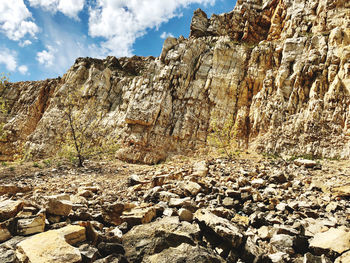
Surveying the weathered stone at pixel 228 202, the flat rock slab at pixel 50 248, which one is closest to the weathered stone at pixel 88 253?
the flat rock slab at pixel 50 248

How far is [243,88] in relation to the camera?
69.6 ft

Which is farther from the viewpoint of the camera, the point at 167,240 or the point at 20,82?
the point at 20,82

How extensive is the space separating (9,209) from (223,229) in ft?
14.4

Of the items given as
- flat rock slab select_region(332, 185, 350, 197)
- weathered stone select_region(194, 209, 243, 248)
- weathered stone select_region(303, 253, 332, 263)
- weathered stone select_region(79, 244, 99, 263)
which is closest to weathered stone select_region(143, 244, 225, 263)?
weathered stone select_region(194, 209, 243, 248)

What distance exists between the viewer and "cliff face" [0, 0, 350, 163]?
1567cm

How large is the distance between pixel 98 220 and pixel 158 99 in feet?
61.6

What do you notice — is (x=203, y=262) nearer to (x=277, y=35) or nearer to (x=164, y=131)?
(x=164, y=131)

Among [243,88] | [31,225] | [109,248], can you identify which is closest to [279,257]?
[109,248]

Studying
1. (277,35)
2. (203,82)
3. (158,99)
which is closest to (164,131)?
(158,99)

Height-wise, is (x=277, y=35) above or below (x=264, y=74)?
above

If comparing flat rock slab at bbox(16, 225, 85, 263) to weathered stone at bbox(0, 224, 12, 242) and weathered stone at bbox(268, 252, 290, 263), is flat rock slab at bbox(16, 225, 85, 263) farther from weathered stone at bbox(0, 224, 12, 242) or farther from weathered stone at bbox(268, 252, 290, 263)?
weathered stone at bbox(268, 252, 290, 263)

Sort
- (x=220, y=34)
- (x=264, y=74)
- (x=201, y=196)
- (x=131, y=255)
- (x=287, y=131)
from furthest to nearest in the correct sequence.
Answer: (x=220, y=34) → (x=264, y=74) → (x=287, y=131) → (x=201, y=196) → (x=131, y=255)

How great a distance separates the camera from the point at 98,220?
4582mm

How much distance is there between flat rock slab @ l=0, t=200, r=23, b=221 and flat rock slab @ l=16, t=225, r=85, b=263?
3.43 ft
